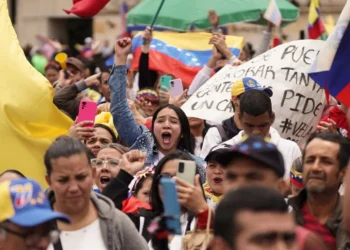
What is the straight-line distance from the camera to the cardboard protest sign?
10.3 metres

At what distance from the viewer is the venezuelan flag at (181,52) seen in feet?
45.9

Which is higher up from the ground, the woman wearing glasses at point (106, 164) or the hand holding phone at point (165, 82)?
the woman wearing glasses at point (106, 164)

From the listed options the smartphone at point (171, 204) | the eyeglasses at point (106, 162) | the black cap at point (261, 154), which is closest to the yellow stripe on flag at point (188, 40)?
the eyeglasses at point (106, 162)

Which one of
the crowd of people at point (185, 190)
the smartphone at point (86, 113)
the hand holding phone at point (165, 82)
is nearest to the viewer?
the crowd of people at point (185, 190)

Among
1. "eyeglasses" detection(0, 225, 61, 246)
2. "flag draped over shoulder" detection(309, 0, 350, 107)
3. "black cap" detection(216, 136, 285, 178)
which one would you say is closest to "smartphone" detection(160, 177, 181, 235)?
"black cap" detection(216, 136, 285, 178)

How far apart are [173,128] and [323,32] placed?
5.45 metres

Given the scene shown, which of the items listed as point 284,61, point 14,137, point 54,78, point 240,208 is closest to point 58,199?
point 240,208

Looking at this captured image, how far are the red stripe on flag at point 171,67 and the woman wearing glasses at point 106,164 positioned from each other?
16.6 feet

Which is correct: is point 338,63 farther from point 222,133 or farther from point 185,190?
point 185,190

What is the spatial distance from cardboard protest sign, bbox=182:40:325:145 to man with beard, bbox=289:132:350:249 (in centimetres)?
308

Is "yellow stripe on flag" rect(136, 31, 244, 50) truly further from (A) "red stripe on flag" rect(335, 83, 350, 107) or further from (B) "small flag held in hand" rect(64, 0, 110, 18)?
(A) "red stripe on flag" rect(335, 83, 350, 107)

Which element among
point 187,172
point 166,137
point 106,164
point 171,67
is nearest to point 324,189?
point 187,172

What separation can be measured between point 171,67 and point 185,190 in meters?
8.10

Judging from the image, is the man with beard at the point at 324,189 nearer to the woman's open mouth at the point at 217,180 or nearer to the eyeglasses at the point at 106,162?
the woman's open mouth at the point at 217,180
